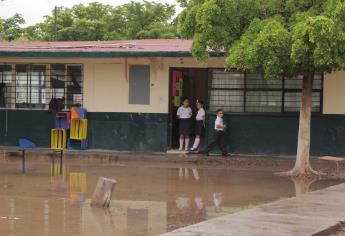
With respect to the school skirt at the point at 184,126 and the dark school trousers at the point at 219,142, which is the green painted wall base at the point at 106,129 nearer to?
the school skirt at the point at 184,126

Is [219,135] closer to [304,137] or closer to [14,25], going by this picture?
[304,137]

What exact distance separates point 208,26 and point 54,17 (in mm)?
37851

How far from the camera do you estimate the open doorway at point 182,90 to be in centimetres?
1919

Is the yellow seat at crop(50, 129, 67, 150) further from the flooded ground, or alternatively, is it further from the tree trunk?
the tree trunk

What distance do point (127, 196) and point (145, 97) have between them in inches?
296

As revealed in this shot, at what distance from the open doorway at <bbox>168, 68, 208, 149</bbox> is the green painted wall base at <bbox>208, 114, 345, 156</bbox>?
139 centimetres

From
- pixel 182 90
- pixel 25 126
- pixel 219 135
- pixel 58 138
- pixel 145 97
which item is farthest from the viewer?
pixel 182 90

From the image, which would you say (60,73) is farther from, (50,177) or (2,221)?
(2,221)

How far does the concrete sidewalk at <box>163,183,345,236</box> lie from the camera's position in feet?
26.1

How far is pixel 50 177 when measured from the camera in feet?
47.2

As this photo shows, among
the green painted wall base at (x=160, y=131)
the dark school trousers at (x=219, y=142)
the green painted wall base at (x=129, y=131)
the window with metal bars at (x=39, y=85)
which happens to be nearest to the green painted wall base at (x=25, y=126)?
the green painted wall base at (x=160, y=131)

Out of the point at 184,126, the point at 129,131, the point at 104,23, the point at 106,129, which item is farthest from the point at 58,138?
the point at 104,23

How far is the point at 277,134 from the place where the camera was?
18.0 metres

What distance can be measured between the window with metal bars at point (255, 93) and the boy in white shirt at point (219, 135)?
29.1 inches
